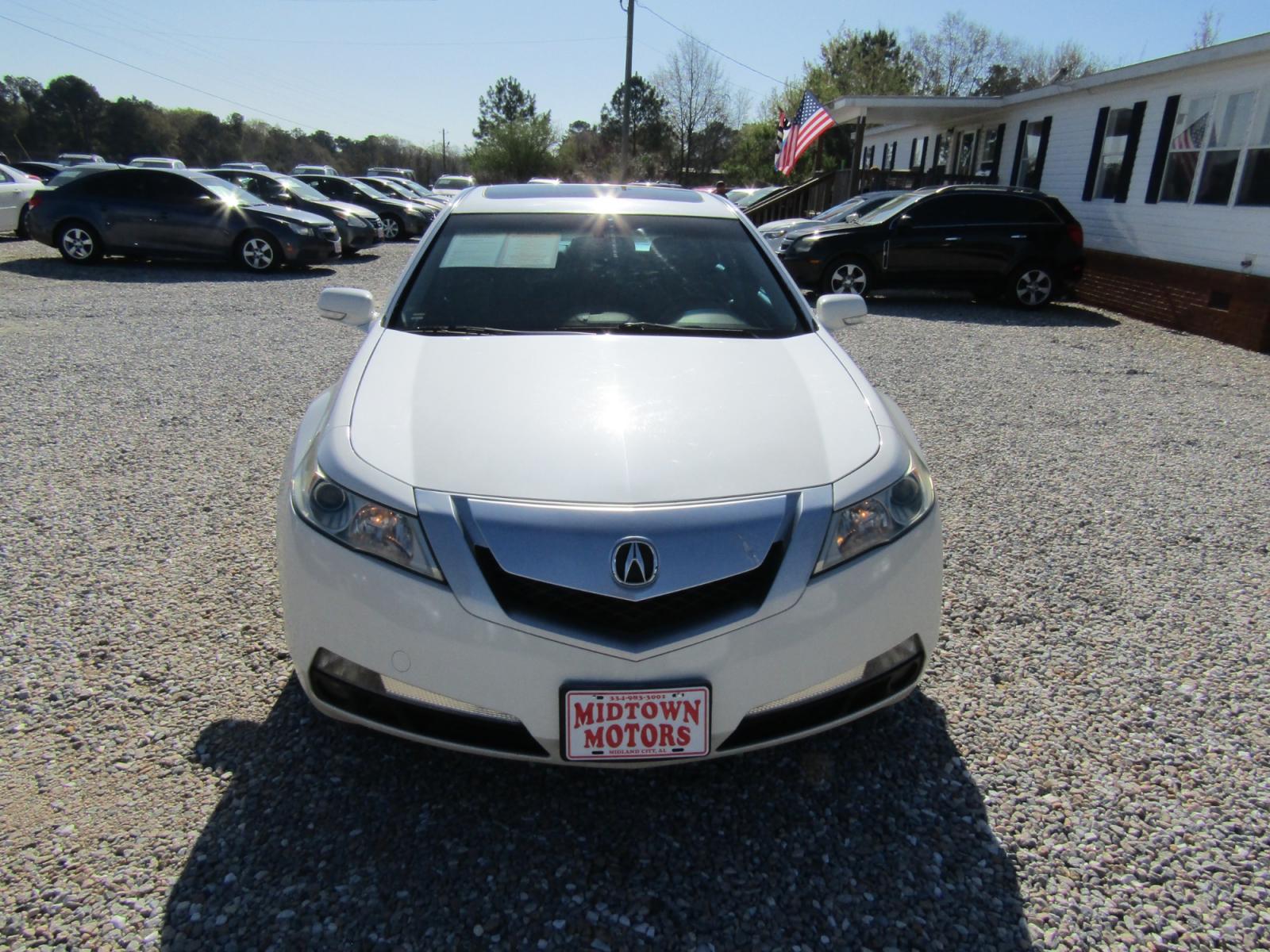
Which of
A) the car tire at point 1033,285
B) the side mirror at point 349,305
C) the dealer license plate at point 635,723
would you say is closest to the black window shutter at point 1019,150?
the car tire at point 1033,285

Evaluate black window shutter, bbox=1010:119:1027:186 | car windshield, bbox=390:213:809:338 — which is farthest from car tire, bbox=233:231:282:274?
black window shutter, bbox=1010:119:1027:186

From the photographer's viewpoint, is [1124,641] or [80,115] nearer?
[1124,641]

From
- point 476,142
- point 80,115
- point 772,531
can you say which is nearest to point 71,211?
point 772,531

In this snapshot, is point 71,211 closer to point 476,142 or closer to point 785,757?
point 785,757

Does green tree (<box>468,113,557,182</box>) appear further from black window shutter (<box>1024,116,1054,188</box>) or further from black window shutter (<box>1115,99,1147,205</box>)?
black window shutter (<box>1115,99,1147,205</box>)

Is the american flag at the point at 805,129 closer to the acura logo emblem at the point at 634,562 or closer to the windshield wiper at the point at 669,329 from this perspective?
the windshield wiper at the point at 669,329

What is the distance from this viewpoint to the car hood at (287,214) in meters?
13.5

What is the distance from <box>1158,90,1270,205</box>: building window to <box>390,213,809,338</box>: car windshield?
9.71 m

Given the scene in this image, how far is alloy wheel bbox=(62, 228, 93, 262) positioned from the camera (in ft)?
43.5

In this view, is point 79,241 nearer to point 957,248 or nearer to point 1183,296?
point 957,248

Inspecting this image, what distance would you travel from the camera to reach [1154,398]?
7086mm

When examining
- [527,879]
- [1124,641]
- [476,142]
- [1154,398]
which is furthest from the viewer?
[476,142]

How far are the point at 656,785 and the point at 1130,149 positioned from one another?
537 inches

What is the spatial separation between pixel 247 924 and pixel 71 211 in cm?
1452
